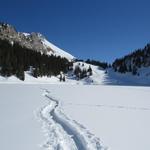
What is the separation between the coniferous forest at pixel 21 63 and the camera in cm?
8100

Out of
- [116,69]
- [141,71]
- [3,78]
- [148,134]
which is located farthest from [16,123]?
[116,69]

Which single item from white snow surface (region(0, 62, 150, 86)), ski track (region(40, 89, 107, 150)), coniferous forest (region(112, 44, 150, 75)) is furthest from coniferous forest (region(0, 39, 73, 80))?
ski track (region(40, 89, 107, 150))

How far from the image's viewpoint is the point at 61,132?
11.2 meters

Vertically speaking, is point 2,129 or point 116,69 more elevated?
point 116,69

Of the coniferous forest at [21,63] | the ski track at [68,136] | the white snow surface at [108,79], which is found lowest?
the ski track at [68,136]

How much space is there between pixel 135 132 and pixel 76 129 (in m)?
2.61

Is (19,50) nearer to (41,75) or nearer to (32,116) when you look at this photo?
(41,75)

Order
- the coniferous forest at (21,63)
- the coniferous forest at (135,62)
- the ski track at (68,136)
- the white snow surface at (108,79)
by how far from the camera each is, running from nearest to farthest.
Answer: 1. the ski track at (68,136)
2. the coniferous forest at (21,63)
3. the white snow surface at (108,79)
4. the coniferous forest at (135,62)

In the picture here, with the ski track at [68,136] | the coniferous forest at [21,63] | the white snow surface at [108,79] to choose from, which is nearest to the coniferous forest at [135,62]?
the white snow surface at [108,79]

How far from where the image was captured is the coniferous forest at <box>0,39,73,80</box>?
266 ft

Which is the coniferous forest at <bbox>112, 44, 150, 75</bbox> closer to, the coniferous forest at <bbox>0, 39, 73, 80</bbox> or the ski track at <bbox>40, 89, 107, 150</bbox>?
the coniferous forest at <bbox>0, 39, 73, 80</bbox>

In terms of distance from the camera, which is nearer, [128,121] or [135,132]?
[135,132]

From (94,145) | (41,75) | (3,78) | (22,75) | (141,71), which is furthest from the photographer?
(141,71)

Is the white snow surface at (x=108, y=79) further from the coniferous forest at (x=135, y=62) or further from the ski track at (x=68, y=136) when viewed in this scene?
the ski track at (x=68, y=136)
